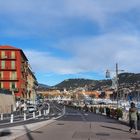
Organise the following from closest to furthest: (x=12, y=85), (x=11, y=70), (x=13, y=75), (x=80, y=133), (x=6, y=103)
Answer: (x=80, y=133)
(x=6, y=103)
(x=12, y=85)
(x=13, y=75)
(x=11, y=70)

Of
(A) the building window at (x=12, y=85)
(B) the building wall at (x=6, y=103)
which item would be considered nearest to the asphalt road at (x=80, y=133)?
(B) the building wall at (x=6, y=103)

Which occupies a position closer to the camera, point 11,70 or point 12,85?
point 12,85

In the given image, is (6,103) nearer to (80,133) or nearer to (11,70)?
(11,70)

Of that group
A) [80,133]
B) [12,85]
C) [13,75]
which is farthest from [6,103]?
[80,133]

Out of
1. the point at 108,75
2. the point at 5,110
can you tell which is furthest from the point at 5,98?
the point at 108,75

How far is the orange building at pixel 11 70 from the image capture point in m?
147

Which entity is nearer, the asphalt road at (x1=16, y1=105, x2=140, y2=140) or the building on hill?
the asphalt road at (x1=16, y1=105, x2=140, y2=140)

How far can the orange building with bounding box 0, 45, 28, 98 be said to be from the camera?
147m

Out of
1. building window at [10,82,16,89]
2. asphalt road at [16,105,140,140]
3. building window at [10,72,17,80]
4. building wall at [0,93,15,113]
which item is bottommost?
asphalt road at [16,105,140,140]

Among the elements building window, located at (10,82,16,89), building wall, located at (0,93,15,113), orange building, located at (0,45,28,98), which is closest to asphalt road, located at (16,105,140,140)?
building wall, located at (0,93,15,113)

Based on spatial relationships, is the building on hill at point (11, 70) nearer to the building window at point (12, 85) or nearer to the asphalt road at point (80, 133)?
the building window at point (12, 85)

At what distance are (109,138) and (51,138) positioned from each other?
3160 millimetres

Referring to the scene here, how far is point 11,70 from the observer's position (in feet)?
486

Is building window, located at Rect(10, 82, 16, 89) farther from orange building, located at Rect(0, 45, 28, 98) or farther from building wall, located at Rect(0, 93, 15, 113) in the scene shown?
building wall, located at Rect(0, 93, 15, 113)
